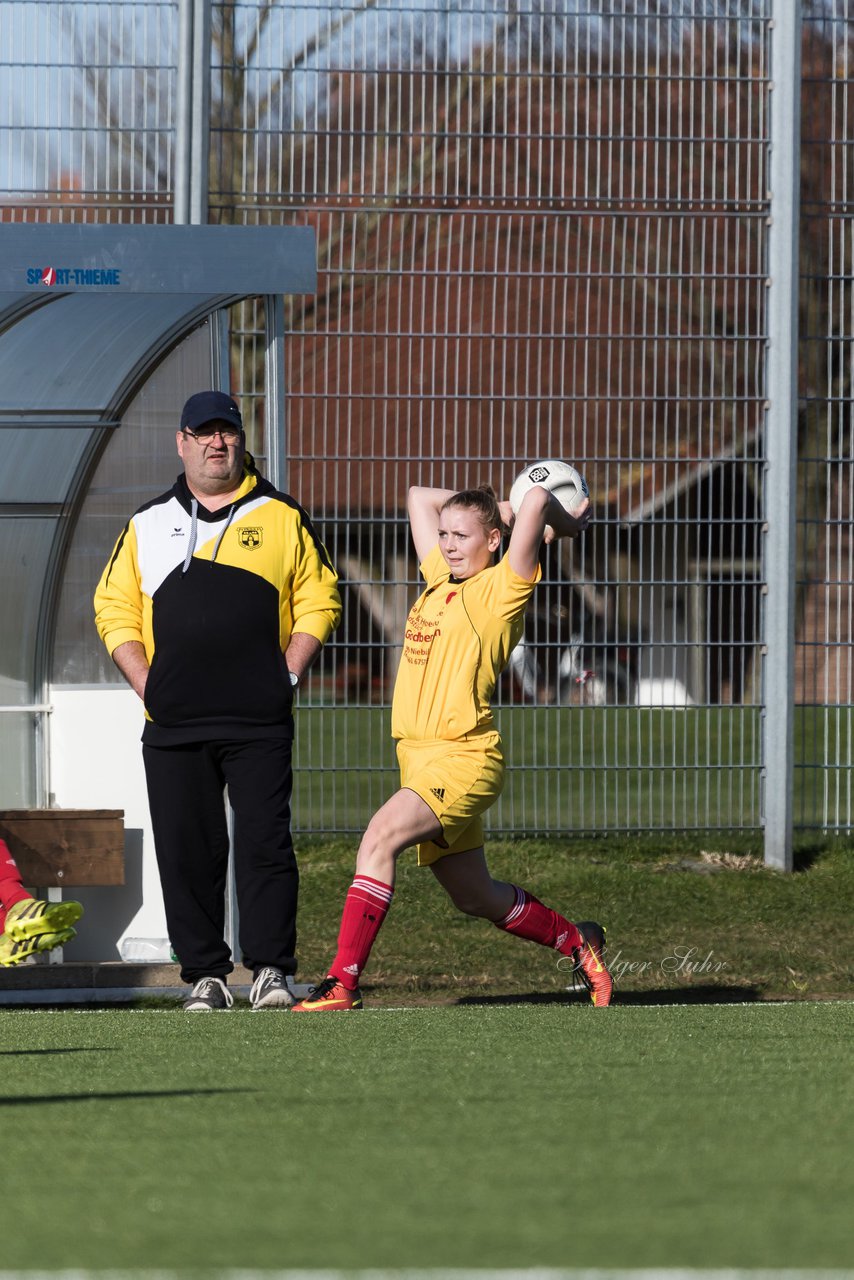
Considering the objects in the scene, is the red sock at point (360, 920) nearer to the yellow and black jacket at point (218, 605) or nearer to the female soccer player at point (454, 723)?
the female soccer player at point (454, 723)

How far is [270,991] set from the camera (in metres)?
6.44

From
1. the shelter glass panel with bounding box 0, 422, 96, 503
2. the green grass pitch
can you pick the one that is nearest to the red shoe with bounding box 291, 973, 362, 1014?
the green grass pitch

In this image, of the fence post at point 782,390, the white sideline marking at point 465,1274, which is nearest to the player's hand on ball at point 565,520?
the fence post at point 782,390

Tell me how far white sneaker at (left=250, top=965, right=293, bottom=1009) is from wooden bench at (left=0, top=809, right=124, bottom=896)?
1.07m

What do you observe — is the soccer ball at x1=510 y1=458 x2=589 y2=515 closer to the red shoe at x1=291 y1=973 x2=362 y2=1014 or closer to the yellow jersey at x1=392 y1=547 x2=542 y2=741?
the yellow jersey at x1=392 y1=547 x2=542 y2=741

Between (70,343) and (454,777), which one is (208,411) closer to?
(70,343)

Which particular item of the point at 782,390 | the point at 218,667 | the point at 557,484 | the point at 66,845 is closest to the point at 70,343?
the point at 218,667

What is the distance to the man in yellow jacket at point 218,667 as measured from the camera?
6.47 metres

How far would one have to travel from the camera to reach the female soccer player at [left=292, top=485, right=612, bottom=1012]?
240 inches

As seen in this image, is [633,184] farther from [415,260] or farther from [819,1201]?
[819,1201]

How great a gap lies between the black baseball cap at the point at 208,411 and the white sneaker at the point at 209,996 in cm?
188

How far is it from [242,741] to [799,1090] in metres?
2.69

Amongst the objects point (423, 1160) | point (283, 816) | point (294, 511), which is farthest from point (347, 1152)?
point (294, 511)

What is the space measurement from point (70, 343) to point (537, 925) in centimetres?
293
